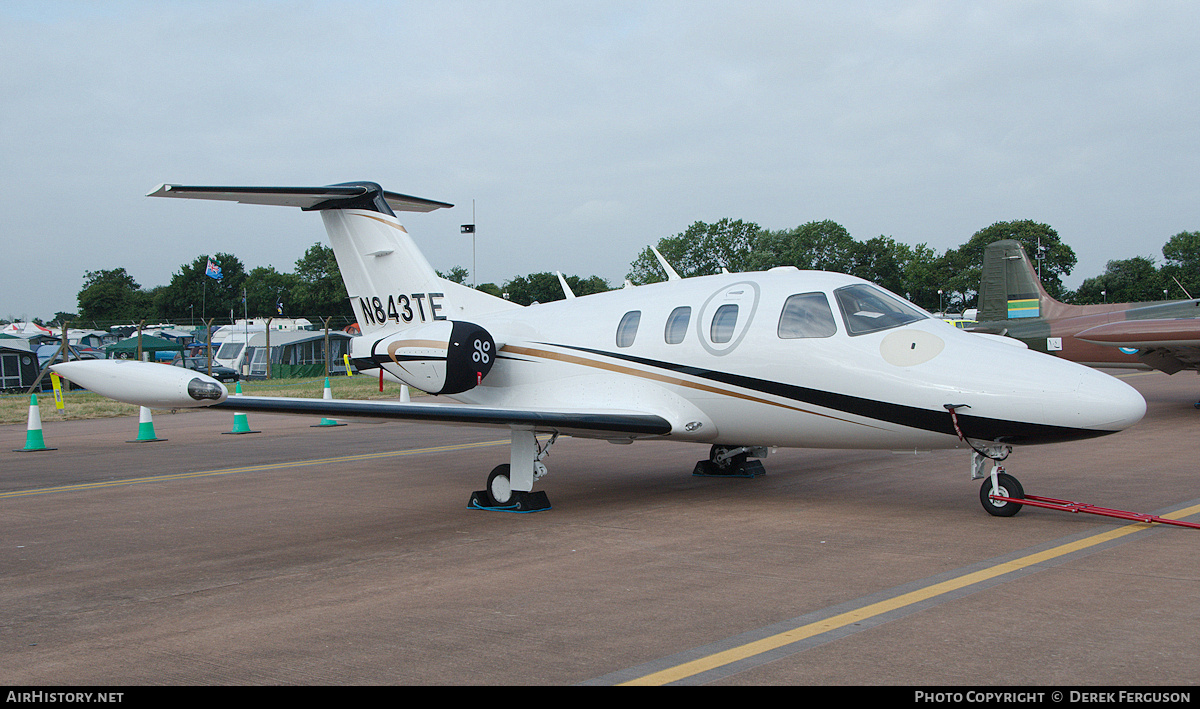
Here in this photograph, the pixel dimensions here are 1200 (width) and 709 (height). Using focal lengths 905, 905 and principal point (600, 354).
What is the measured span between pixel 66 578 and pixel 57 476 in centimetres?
648

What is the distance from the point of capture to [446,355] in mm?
10305

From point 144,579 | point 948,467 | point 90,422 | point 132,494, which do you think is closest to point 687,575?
point 144,579

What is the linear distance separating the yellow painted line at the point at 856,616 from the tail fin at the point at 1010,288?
1758 centimetres

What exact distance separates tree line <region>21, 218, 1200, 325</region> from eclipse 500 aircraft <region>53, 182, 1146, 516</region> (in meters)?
62.9

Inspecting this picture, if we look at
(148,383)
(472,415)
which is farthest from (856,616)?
(148,383)

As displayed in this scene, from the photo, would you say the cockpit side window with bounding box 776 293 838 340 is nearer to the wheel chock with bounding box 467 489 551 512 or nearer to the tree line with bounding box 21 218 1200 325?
the wheel chock with bounding box 467 489 551 512

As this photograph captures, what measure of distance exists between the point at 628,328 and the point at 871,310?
262 centimetres

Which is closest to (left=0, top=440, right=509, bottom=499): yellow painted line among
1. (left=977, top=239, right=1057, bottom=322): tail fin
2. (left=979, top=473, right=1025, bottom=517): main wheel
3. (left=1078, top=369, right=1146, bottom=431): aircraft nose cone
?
(left=979, top=473, right=1025, bottom=517): main wheel

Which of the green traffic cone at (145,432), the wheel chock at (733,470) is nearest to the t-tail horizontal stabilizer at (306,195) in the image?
the wheel chock at (733,470)

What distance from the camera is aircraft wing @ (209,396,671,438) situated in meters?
8.05

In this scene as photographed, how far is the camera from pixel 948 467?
11.6 metres

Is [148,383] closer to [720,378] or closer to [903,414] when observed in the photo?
[720,378]

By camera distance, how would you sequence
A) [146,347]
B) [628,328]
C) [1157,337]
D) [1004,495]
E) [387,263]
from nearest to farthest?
[1004,495] → [628,328] → [387,263] → [1157,337] → [146,347]
